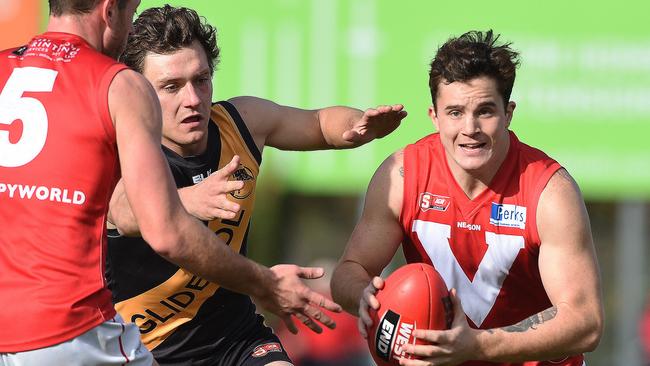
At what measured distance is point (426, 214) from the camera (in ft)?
19.2

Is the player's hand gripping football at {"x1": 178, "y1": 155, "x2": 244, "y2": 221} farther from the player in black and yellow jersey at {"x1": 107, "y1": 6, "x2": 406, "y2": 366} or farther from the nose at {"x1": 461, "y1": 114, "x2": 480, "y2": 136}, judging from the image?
the nose at {"x1": 461, "y1": 114, "x2": 480, "y2": 136}

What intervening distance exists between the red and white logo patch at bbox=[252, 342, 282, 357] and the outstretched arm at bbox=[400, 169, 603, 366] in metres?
1.22

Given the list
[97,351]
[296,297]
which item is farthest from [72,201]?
[296,297]

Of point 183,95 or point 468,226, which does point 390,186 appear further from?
point 183,95

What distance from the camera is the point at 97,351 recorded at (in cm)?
438

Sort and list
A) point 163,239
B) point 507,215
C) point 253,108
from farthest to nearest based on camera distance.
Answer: point 253,108
point 507,215
point 163,239

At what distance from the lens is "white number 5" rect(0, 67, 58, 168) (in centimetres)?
431

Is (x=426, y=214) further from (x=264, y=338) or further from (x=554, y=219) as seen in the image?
(x=264, y=338)

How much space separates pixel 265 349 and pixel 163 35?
69.7 inches

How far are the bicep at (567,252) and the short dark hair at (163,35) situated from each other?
199 centimetres

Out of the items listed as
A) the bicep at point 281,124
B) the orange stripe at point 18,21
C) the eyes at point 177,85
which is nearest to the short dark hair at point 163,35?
the eyes at point 177,85

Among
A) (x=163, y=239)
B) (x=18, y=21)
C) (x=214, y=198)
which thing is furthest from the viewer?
(x=18, y=21)

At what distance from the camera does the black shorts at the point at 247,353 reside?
5.93m

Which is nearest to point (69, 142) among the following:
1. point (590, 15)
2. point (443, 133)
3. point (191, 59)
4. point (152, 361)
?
point (152, 361)
